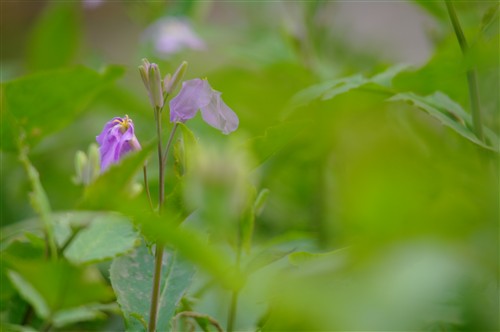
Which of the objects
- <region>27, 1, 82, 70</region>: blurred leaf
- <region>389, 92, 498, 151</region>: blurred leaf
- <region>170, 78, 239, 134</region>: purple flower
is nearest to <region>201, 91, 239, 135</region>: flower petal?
<region>170, 78, 239, 134</region>: purple flower

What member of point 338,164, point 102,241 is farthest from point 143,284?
point 338,164

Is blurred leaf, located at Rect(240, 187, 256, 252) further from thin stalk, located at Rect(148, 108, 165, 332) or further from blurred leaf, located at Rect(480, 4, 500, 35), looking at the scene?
blurred leaf, located at Rect(480, 4, 500, 35)

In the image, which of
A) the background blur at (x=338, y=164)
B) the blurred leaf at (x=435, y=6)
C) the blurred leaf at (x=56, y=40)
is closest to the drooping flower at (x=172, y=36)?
the background blur at (x=338, y=164)

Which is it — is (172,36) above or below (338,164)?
above

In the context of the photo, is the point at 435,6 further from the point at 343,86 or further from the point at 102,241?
the point at 102,241

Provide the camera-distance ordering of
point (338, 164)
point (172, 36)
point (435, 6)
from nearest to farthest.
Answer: point (435, 6), point (338, 164), point (172, 36)

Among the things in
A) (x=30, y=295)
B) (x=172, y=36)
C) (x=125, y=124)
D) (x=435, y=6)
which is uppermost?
(x=172, y=36)

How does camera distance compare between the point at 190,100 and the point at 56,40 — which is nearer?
the point at 190,100
